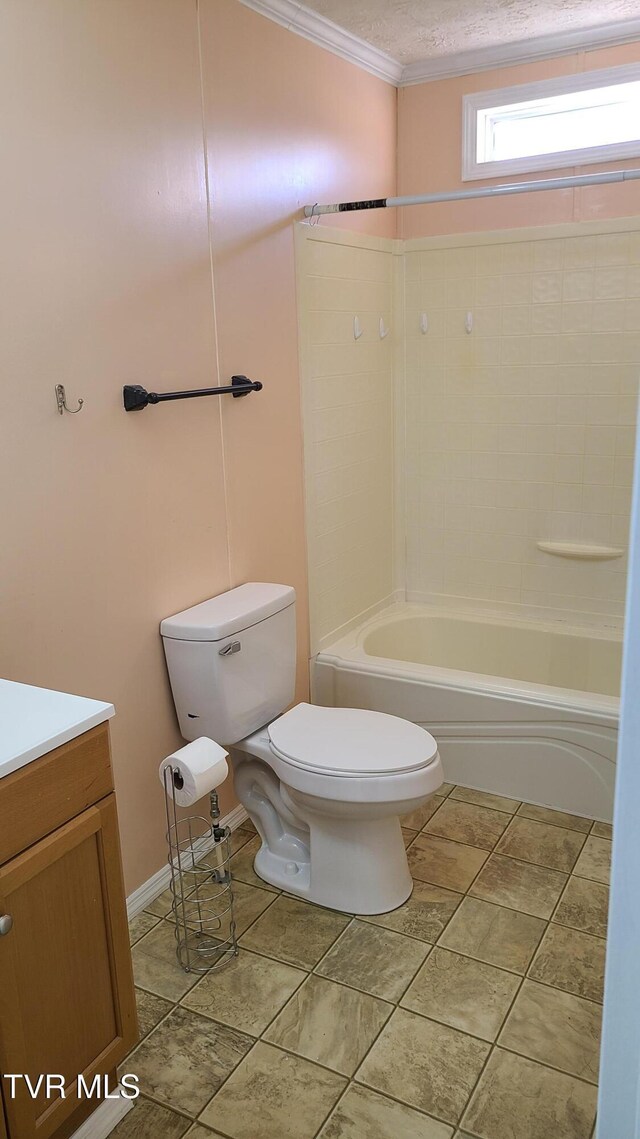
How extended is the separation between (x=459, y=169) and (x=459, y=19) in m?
0.58

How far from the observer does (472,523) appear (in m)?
3.48

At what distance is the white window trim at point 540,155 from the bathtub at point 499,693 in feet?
5.47

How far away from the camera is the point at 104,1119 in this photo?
1647 mm

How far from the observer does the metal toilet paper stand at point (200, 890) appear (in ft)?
6.96

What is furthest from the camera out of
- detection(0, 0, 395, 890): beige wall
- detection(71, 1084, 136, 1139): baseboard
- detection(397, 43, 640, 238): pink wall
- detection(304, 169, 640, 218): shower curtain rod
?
detection(397, 43, 640, 238): pink wall

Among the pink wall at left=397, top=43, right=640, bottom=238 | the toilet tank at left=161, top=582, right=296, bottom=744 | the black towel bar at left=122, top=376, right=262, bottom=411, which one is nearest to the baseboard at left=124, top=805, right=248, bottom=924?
the toilet tank at left=161, top=582, right=296, bottom=744

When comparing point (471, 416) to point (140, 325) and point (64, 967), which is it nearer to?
point (140, 325)

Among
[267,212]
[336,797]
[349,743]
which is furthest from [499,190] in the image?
[336,797]

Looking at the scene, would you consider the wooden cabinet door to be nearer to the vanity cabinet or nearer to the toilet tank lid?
the vanity cabinet

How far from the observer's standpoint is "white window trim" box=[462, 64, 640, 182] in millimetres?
2898

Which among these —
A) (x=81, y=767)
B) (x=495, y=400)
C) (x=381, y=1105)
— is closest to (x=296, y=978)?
(x=381, y=1105)

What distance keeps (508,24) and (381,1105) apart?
9.95 feet

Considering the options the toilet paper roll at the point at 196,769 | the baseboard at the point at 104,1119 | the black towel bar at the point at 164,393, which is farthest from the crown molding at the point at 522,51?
the baseboard at the point at 104,1119

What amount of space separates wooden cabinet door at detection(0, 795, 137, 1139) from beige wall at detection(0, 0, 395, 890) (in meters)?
0.53
